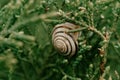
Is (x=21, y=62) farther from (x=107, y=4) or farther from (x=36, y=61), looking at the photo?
(x=107, y=4)

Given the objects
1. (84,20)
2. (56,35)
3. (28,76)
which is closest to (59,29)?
(56,35)

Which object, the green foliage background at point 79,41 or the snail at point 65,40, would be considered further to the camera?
the snail at point 65,40

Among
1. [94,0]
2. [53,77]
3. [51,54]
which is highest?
[94,0]

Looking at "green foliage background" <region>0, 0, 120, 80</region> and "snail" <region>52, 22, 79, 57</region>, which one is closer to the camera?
"green foliage background" <region>0, 0, 120, 80</region>

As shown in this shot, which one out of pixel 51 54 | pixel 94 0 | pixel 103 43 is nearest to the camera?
pixel 103 43
